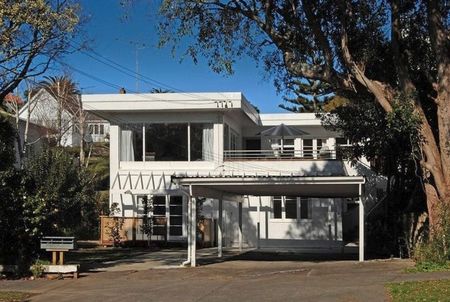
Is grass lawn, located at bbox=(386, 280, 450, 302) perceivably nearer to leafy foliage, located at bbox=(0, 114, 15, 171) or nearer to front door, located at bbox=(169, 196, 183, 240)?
leafy foliage, located at bbox=(0, 114, 15, 171)

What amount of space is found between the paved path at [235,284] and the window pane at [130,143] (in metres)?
11.9

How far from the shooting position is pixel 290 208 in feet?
90.9

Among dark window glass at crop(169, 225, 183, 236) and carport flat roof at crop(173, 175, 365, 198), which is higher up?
carport flat roof at crop(173, 175, 365, 198)

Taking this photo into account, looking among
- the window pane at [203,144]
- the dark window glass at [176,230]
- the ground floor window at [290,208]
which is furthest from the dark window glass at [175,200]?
the ground floor window at [290,208]

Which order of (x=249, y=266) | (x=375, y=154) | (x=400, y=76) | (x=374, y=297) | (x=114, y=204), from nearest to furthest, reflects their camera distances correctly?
(x=374, y=297)
(x=400, y=76)
(x=249, y=266)
(x=375, y=154)
(x=114, y=204)

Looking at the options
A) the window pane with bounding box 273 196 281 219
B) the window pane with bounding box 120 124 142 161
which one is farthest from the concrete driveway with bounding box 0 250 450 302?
the window pane with bounding box 120 124 142 161

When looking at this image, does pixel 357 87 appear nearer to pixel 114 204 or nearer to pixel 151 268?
pixel 151 268

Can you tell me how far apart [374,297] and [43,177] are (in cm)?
1258

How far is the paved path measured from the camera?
11734mm

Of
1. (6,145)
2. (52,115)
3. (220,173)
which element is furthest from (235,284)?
(52,115)

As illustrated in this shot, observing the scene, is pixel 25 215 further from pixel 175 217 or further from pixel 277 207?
pixel 277 207

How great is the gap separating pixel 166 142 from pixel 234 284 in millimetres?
15154

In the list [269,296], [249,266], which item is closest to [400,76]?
[249,266]

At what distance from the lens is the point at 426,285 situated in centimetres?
1143
